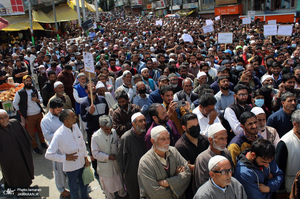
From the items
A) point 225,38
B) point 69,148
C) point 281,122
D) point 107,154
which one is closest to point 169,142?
point 107,154

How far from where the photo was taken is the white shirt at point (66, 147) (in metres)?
3.59

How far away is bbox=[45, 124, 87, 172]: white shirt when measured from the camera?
359cm

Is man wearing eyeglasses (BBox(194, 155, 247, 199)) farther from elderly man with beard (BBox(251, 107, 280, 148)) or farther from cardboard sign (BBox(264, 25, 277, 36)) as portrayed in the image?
cardboard sign (BBox(264, 25, 277, 36))

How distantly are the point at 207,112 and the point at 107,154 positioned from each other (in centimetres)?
174

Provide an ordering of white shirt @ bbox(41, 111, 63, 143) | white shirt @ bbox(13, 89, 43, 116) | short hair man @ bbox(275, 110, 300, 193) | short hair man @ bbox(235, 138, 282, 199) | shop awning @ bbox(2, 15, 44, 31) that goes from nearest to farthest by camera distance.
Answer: short hair man @ bbox(235, 138, 282, 199) < short hair man @ bbox(275, 110, 300, 193) < white shirt @ bbox(41, 111, 63, 143) < white shirt @ bbox(13, 89, 43, 116) < shop awning @ bbox(2, 15, 44, 31)

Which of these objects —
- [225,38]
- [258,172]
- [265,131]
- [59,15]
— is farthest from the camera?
[59,15]

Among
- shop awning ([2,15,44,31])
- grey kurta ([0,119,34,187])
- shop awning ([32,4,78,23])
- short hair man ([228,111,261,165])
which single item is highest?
shop awning ([32,4,78,23])

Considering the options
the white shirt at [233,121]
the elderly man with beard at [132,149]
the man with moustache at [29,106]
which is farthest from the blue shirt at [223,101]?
the man with moustache at [29,106]

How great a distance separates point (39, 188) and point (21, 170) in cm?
66

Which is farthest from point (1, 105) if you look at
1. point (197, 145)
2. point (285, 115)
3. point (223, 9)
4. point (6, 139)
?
point (223, 9)

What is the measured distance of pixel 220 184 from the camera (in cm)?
240

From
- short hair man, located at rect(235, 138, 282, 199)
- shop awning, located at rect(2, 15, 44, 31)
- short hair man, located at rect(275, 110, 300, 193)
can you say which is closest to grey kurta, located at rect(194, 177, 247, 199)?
short hair man, located at rect(235, 138, 282, 199)

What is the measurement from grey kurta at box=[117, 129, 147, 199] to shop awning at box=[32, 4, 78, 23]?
87.0ft

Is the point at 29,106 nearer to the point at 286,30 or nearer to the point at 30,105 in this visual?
the point at 30,105
